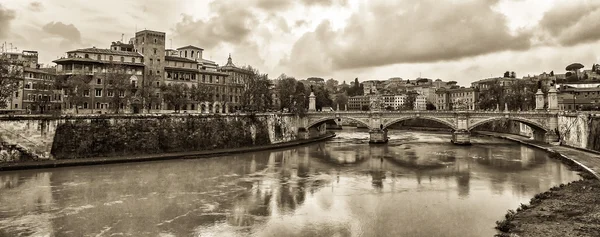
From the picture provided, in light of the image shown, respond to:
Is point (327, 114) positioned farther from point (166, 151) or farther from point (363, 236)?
point (363, 236)

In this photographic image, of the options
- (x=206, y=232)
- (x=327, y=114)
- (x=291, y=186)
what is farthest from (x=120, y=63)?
(x=206, y=232)

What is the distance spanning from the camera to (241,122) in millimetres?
45562

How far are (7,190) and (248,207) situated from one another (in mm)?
14779

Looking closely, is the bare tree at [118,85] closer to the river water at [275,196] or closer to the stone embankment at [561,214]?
the river water at [275,196]

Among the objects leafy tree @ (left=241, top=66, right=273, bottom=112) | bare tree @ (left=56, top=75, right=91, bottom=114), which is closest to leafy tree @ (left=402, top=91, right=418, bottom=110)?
leafy tree @ (left=241, top=66, right=273, bottom=112)

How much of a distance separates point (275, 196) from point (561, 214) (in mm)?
13320

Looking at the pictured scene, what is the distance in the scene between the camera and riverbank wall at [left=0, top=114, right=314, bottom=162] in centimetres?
3206

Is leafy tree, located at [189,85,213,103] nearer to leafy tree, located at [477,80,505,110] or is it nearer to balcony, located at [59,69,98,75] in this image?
balcony, located at [59,69,98,75]

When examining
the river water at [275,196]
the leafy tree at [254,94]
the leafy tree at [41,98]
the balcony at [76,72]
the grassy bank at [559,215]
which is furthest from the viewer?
the leafy tree at [254,94]

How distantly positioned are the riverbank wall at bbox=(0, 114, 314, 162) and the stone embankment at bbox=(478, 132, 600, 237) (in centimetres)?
3041

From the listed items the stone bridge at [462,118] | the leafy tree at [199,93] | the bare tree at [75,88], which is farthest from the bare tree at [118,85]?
the stone bridge at [462,118]

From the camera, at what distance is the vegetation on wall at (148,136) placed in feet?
111

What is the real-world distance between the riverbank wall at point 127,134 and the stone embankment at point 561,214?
30412mm

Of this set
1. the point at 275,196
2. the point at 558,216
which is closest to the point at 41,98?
the point at 275,196
